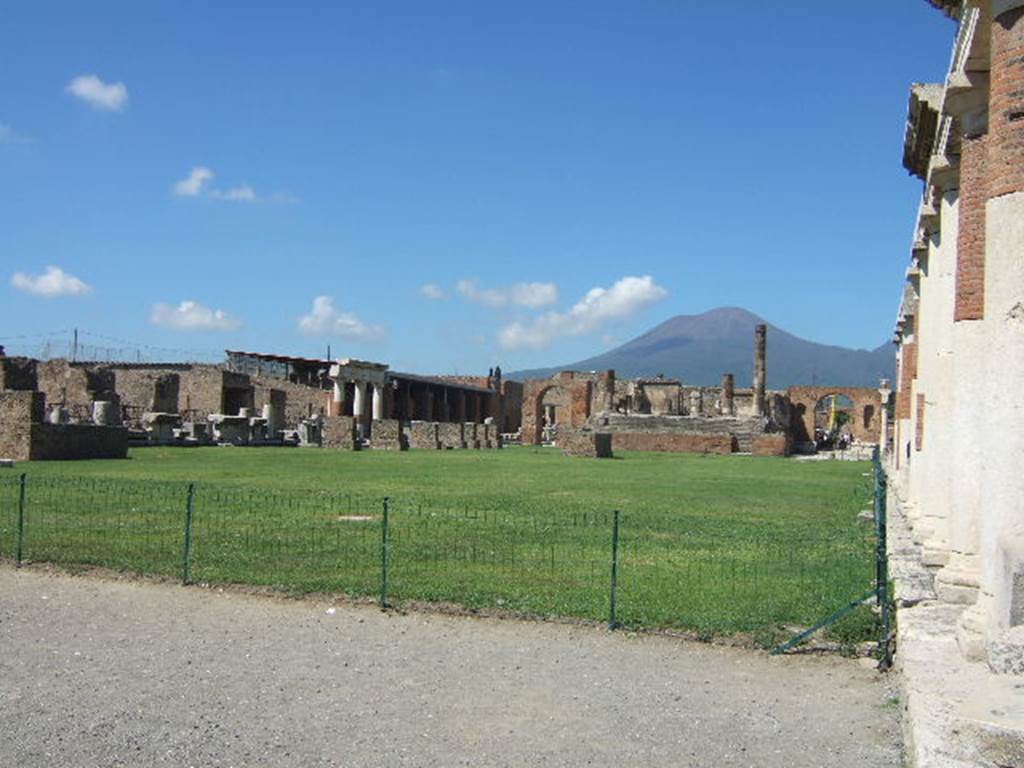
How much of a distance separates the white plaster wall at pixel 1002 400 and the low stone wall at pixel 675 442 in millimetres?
41422

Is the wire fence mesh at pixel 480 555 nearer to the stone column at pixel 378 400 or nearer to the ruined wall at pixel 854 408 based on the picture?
the stone column at pixel 378 400

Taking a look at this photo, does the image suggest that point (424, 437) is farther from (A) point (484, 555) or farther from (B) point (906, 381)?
(A) point (484, 555)

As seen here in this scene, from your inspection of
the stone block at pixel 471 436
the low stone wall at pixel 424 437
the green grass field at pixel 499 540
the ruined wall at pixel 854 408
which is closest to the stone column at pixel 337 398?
the low stone wall at pixel 424 437

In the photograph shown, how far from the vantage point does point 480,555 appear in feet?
38.3

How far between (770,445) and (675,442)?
4212 millimetres

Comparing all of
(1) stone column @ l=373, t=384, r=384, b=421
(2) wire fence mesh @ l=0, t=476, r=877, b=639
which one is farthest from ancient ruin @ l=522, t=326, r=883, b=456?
(2) wire fence mesh @ l=0, t=476, r=877, b=639

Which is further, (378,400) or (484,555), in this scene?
(378,400)

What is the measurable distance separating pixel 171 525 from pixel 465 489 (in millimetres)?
8030

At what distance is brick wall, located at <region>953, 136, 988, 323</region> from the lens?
8344 mm

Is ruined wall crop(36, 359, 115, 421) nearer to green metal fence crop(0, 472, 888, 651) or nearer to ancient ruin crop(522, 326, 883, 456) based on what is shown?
ancient ruin crop(522, 326, 883, 456)

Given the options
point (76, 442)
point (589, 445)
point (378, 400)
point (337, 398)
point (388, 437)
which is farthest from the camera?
point (378, 400)

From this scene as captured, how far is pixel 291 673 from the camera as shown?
22.4 ft

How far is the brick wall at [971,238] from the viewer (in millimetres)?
8344

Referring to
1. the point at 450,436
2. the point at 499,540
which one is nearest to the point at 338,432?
the point at 450,436
